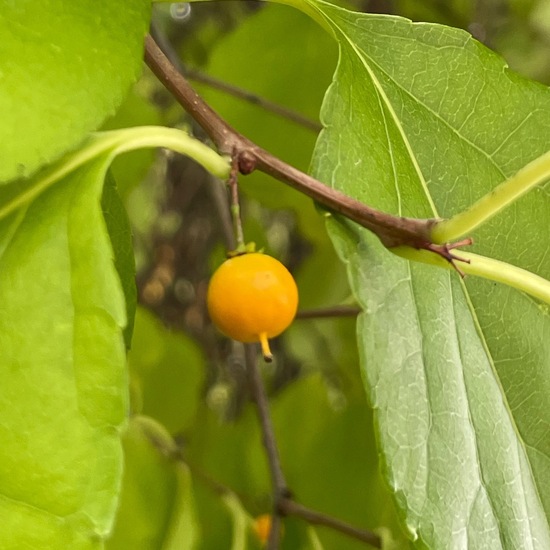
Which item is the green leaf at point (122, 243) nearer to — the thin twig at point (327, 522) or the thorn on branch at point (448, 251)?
the thorn on branch at point (448, 251)

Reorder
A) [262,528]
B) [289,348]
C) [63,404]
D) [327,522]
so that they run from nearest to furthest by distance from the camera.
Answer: [63,404] → [327,522] → [262,528] → [289,348]

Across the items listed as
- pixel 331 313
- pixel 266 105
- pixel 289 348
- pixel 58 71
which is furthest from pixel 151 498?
pixel 289 348

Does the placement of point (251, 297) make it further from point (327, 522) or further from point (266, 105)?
point (266, 105)

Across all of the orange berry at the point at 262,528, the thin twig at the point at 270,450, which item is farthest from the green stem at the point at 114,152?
the orange berry at the point at 262,528

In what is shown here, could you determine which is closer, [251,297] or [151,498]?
[251,297]

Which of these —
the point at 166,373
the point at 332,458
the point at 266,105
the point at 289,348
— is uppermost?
the point at 289,348

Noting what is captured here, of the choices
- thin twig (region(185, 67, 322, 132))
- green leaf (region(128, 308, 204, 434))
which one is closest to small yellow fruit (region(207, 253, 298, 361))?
thin twig (region(185, 67, 322, 132))
